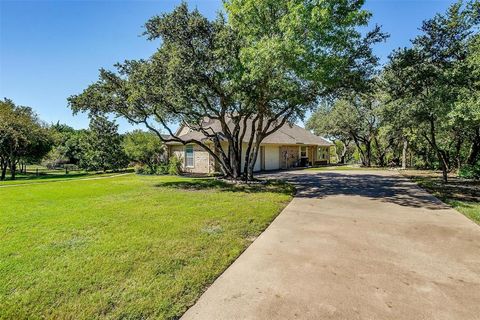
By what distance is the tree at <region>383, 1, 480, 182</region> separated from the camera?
33.7 feet

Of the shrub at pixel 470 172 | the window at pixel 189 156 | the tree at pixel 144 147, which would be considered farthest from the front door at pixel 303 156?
the tree at pixel 144 147

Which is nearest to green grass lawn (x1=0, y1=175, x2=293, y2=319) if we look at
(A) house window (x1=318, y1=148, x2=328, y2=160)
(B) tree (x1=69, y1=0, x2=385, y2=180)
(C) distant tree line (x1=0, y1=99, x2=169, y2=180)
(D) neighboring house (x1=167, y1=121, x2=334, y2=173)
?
(B) tree (x1=69, y1=0, x2=385, y2=180)

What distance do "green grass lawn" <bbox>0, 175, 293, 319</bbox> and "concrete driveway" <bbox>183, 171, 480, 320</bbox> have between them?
413 millimetres

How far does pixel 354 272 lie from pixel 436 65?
11.1 metres

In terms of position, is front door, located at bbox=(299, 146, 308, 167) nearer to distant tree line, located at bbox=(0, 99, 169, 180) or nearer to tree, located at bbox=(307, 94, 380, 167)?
tree, located at bbox=(307, 94, 380, 167)

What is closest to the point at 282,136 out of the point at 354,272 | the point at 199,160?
the point at 199,160

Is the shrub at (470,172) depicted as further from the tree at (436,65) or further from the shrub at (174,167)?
the shrub at (174,167)

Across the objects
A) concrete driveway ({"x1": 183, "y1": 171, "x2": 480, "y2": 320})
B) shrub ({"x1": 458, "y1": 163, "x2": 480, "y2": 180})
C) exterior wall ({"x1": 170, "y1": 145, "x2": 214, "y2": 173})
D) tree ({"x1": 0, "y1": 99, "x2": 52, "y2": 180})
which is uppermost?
tree ({"x1": 0, "y1": 99, "x2": 52, "y2": 180})

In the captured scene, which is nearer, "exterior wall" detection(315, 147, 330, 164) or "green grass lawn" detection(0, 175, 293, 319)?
"green grass lawn" detection(0, 175, 293, 319)

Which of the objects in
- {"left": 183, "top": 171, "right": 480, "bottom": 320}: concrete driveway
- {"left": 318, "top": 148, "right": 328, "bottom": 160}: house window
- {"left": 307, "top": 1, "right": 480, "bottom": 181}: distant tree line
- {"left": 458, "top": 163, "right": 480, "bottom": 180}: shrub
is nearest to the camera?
{"left": 183, "top": 171, "right": 480, "bottom": 320}: concrete driveway

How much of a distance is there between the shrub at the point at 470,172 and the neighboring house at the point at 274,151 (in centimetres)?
1120

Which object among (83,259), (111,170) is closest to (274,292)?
(83,259)

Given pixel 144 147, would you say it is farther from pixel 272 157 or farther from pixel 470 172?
pixel 470 172

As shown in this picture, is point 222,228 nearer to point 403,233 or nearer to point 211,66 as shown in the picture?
point 403,233
